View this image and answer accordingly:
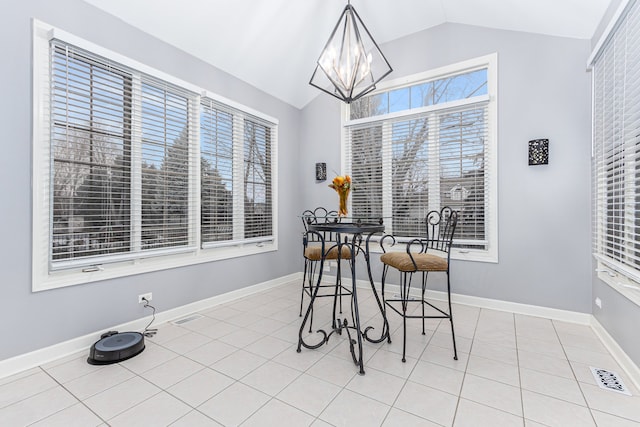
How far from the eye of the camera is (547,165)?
2885mm

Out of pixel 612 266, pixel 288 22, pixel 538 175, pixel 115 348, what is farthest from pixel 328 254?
pixel 288 22

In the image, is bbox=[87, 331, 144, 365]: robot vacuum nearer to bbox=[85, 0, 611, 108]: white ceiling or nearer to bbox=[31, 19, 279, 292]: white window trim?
bbox=[31, 19, 279, 292]: white window trim

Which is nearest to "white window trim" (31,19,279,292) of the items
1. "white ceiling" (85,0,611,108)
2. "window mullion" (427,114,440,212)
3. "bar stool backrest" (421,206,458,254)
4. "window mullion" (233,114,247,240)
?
"white ceiling" (85,0,611,108)

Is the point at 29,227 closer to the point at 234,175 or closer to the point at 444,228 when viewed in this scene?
the point at 234,175

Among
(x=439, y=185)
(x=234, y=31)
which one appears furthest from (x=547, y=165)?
(x=234, y=31)

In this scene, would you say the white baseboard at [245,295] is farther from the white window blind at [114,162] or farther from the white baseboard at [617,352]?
the white window blind at [114,162]

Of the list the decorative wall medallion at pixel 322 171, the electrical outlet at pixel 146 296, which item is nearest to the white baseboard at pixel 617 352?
the decorative wall medallion at pixel 322 171

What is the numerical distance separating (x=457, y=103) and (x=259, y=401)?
11.5 ft

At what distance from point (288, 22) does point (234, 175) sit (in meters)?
1.88

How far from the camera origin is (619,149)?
2082 mm

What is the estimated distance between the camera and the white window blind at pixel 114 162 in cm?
217

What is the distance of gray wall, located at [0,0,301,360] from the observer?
6.31ft

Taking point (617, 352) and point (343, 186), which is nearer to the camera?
point (617, 352)

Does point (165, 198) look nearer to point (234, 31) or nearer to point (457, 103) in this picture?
point (234, 31)
